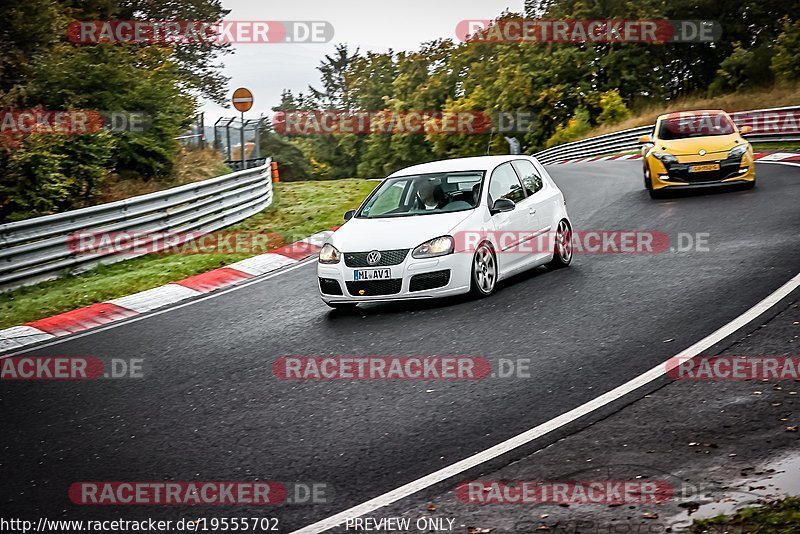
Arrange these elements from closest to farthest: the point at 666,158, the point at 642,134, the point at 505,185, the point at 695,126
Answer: the point at 505,185
the point at 666,158
the point at 695,126
the point at 642,134

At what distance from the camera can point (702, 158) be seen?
17.6 meters

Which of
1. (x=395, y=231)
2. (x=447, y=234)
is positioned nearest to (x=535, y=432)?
(x=447, y=234)

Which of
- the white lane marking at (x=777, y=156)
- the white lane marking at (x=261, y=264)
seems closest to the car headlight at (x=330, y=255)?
the white lane marking at (x=261, y=264)

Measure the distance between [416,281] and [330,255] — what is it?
3.70 ft

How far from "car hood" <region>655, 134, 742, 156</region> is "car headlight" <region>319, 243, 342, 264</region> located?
8839 millimetres

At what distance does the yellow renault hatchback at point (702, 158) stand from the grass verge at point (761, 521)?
44.7ft

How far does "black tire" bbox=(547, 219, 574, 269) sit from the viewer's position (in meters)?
12.8

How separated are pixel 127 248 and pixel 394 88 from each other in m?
91.5

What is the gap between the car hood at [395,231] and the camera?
11062mm

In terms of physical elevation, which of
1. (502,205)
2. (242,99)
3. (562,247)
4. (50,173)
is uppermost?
(242,99)

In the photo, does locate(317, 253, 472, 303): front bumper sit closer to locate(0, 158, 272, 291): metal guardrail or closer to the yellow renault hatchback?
locate(0, 158, 272, 291): metal guardrail

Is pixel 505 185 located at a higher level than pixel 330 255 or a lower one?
higher

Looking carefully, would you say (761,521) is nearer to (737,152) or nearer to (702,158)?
(702,158)

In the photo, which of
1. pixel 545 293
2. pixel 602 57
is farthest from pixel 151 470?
pixel 602 57
